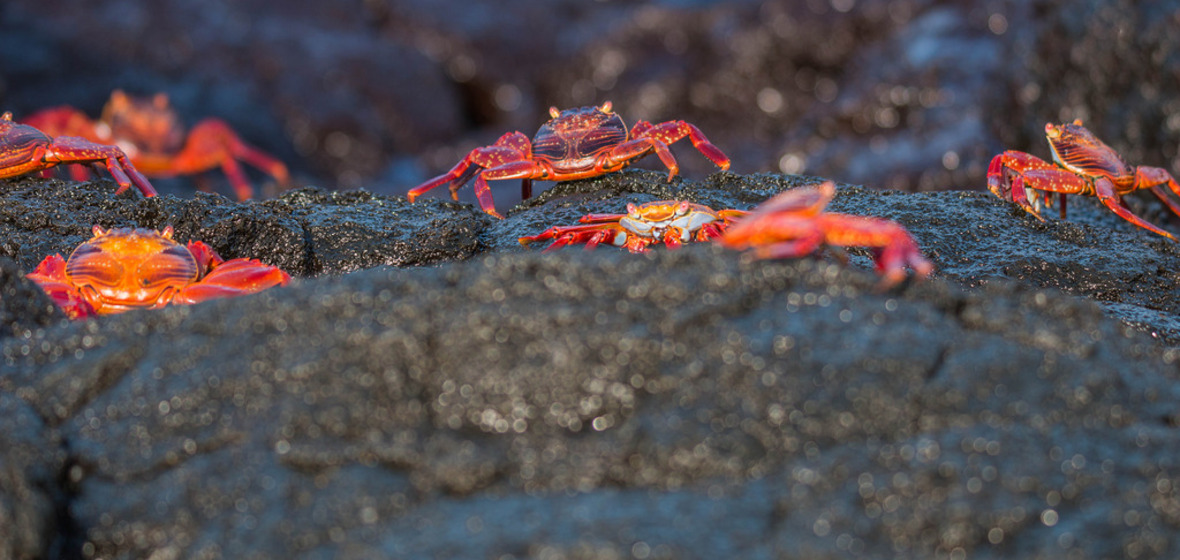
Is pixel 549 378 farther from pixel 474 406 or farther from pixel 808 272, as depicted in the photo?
pixel 808 272

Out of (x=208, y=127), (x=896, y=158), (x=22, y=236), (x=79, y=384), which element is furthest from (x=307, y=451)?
(x=208, y=127)

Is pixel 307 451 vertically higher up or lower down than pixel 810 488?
higher up

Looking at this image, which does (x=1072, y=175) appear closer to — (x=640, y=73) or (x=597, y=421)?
(x=597, y=421)

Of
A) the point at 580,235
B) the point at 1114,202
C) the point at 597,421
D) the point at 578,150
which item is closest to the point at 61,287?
the point at 580,235

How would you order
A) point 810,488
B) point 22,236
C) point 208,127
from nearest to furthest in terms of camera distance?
point 810,488 → point 22,236 → point 208,127

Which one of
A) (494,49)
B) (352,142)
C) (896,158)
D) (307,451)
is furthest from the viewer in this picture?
(494,49)

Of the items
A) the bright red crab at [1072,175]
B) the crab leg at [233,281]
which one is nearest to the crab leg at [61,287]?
the crab leg at [233,281]

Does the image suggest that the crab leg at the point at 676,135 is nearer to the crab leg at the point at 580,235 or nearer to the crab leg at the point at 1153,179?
the crab leg at the point at 580,235
